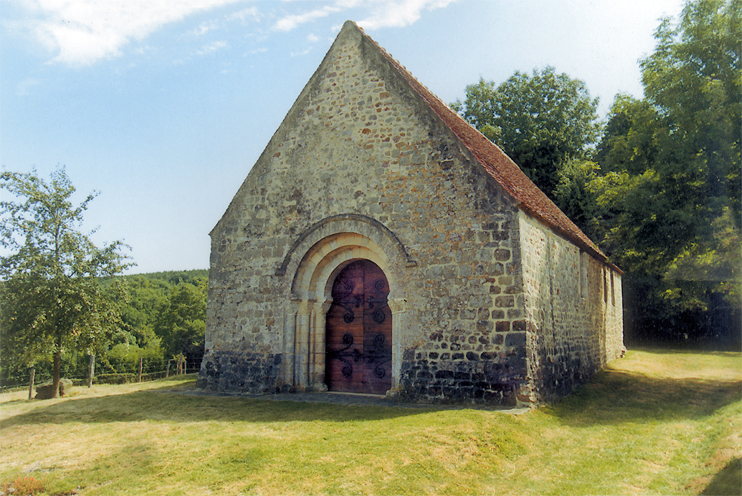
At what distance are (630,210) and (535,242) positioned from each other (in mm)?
5743

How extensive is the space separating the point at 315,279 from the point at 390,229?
2530 mm

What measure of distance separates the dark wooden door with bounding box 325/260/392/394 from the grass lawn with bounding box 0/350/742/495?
1.97 meters

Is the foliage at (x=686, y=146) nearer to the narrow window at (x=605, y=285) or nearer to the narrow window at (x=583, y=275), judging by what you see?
the narrow window at (x=583, y=275)

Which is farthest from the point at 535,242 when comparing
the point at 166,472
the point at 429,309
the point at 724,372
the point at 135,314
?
the point at 135,314

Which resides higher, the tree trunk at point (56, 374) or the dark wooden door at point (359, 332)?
the dark wooden door at point (359, 332)

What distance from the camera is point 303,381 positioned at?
1239 cm

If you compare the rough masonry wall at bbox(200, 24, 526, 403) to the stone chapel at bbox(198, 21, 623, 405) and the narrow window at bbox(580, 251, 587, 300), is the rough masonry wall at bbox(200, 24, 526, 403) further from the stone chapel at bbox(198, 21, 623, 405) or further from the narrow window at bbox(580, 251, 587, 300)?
the narrow window at bbox(580, 251, 587, 300)

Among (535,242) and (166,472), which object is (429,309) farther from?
(166,472)

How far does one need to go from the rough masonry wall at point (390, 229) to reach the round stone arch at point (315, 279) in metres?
0.19

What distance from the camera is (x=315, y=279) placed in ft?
42.1

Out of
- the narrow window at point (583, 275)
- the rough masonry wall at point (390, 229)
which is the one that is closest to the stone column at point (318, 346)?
the rough masonry wall at point (390, 229)

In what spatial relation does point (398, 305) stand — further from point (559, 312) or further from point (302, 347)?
point (559, 312)

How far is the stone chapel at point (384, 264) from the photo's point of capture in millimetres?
10328

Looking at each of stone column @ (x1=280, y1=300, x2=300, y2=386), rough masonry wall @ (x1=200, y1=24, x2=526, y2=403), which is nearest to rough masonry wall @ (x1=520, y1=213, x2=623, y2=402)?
rough masonry wall @ (x1=200, y1=24, x2=526, y2=403)
